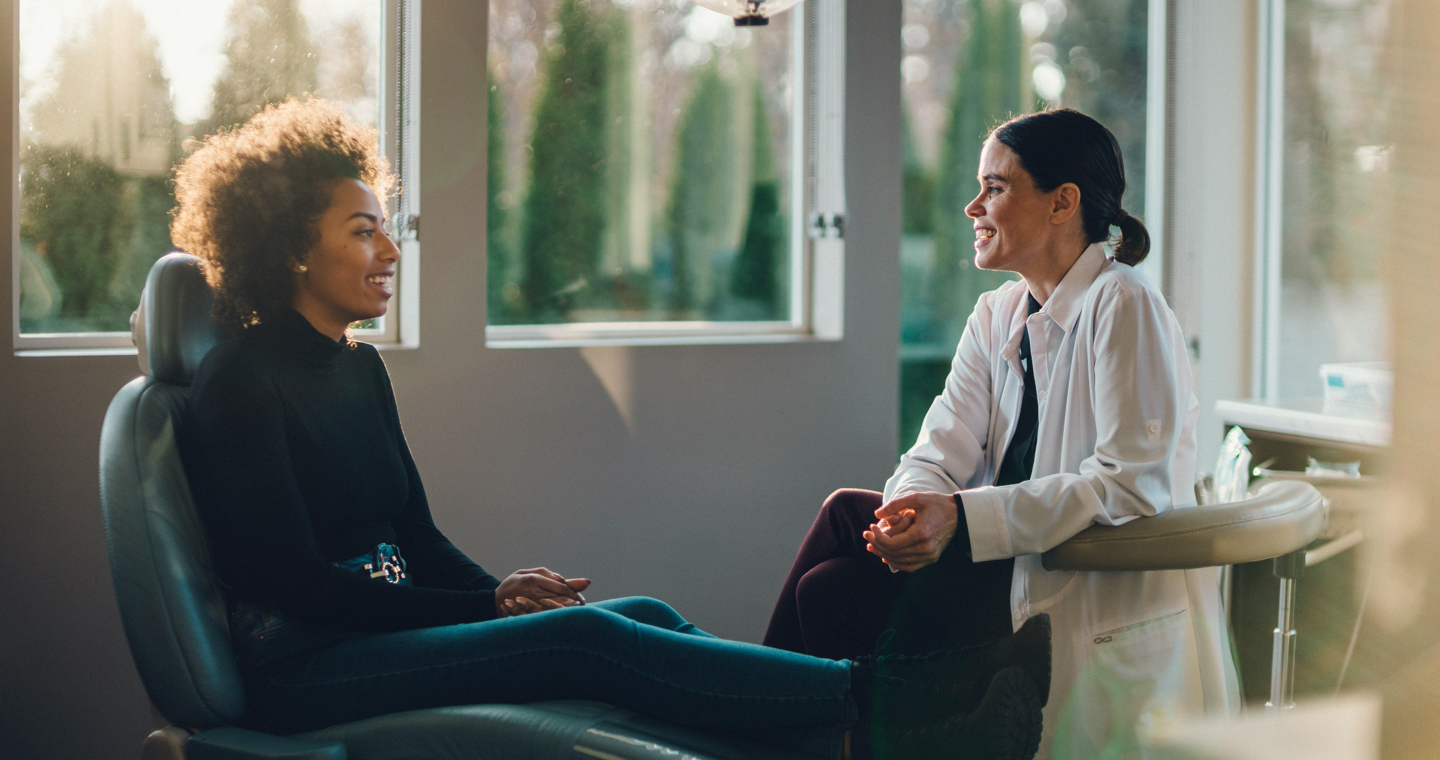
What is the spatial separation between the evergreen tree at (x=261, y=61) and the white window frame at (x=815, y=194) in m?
1.05

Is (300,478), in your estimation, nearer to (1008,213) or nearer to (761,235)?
(1008,213)

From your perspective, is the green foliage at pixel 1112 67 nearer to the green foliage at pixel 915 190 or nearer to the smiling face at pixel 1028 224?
the green foliage at pixel 915 190

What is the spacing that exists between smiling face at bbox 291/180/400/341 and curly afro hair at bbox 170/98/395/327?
0.02m

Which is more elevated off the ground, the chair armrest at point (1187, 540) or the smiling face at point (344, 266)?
the smiling face at point (344, 266)

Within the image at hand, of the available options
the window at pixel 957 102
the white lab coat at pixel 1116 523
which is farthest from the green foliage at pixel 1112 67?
the white lab coat at pixel 1116 523

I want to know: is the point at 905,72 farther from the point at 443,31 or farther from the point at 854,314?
the point at 443,31

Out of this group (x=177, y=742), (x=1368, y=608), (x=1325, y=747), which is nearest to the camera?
(x=1368, y=608)

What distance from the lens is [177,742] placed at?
1.23 m

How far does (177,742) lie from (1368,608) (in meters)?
1.30

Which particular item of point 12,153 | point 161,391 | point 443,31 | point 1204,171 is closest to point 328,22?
point 443,31

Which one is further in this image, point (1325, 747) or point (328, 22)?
point (328, 22)

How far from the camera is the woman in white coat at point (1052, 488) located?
4.68ft

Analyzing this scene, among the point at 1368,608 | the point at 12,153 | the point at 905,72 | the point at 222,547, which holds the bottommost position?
the point at 222,547

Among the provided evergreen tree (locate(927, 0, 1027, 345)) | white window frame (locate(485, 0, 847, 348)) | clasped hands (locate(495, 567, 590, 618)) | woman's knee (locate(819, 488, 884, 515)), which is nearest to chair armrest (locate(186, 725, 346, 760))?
clasped hands (locate(495, 567, 590, 618))
